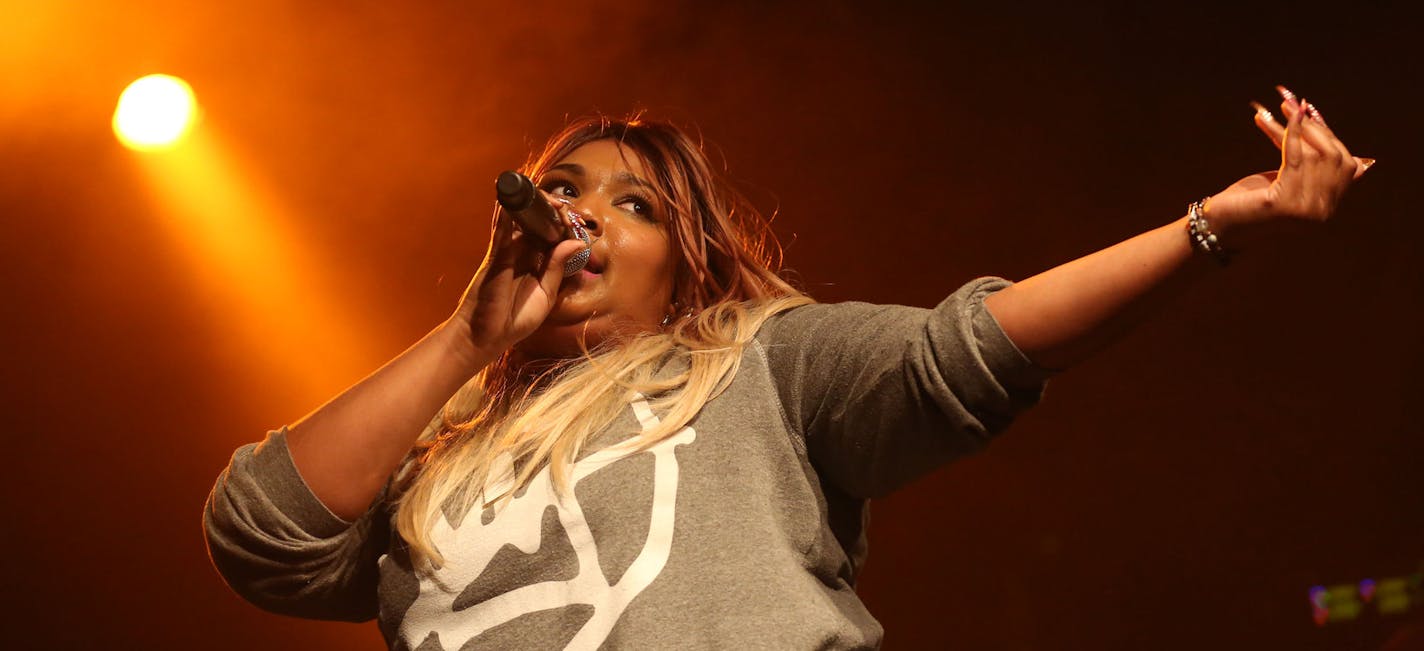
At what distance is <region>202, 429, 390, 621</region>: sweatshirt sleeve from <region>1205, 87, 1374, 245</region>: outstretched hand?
776 mm

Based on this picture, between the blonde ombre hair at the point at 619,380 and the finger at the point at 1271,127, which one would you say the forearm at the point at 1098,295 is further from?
the blonde ombre hair at the point at 619,380

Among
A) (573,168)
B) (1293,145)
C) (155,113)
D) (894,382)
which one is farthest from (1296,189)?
(155,113)

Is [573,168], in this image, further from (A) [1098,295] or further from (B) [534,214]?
(A) [1098,295]

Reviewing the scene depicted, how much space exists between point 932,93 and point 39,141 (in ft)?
5.94

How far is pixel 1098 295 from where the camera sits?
0.85m

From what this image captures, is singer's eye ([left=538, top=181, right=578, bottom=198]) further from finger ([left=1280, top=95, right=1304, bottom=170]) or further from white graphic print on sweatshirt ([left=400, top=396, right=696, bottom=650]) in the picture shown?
finger ([left=1280, top=95, right=1304, bottom=170])

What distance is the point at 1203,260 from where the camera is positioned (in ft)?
2.73

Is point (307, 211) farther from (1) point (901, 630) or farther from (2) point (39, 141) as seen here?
(1) point (901, 630)

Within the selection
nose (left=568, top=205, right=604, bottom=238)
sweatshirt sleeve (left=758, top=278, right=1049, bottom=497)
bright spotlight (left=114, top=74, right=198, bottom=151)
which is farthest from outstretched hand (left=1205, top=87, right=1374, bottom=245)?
bright spotlight (left=114, top=74, right=198, bottom=151)

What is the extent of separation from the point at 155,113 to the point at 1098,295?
223 centimetres

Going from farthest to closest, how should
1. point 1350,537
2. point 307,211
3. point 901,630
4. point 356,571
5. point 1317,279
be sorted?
point 307,211 → point 901,630 → point 1317,279 → point 1350,537 → point 356,571

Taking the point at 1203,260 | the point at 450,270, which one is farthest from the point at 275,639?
the point at 1203,260

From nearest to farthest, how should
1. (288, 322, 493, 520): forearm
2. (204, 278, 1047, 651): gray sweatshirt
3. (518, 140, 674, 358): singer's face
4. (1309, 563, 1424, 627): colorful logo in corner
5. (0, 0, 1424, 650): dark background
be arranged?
(204, 278, 1047, 651): gray sweatshirt
(288, 322, 493, 520): forearm
(518, 140, 674, 358): singer's face
(1309, 563, 1424, 627): colorful logo in corner
(0, 0, 1424, 650): dark background

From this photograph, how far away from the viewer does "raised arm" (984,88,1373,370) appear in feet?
2.66
